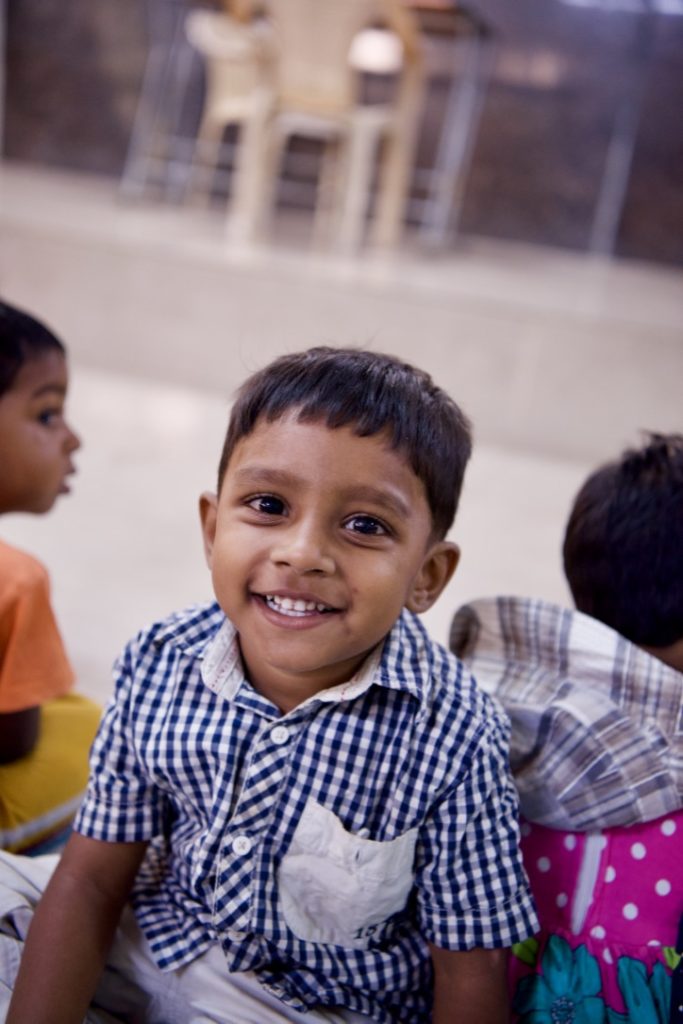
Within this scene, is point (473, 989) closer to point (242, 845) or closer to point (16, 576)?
point (242, 845)

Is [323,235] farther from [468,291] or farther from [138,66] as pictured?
[138,66]

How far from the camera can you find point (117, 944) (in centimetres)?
94

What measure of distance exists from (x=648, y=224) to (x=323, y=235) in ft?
5.25

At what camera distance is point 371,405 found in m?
0.81

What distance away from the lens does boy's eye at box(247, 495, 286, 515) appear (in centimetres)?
82

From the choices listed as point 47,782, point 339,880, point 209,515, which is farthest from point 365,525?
point 47,782

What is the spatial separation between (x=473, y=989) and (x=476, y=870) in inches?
3.4

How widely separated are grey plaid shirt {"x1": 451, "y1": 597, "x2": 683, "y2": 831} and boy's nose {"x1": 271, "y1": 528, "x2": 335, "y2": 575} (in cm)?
24

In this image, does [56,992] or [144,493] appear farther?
[144,493]

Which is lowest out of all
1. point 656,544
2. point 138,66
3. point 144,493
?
point 144,493

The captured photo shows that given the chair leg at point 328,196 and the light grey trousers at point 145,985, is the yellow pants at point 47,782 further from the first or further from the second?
the chair leg at point 328,196

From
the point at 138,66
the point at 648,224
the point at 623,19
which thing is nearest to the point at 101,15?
the point at 138,66

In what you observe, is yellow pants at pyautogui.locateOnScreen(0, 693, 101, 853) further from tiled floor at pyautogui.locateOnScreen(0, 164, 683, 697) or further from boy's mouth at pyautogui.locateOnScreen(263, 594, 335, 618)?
tiled floor at pyautogui.locateOnScreen(0, 164, 683, 697)

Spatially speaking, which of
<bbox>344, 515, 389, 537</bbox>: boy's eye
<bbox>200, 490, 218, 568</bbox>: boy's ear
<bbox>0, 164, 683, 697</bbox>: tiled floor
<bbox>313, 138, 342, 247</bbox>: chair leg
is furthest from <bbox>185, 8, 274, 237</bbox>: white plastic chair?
<bbox>344, 515, 389, 537</bbox>: boy's eye
